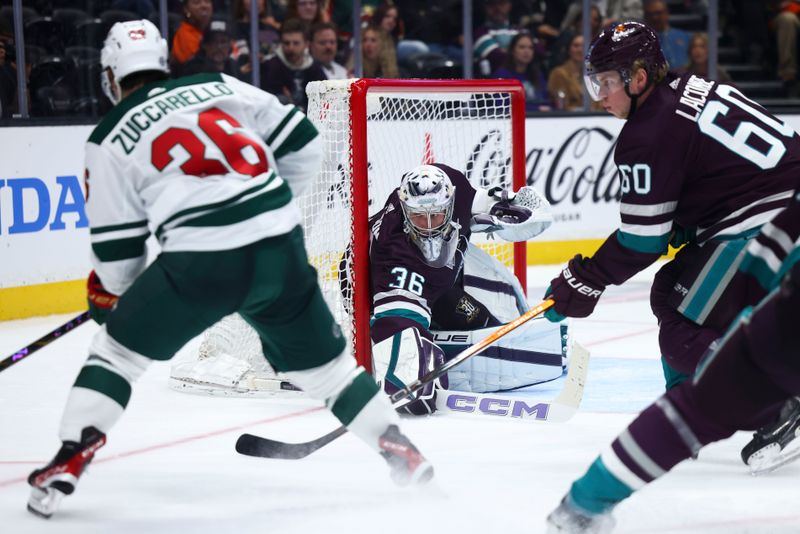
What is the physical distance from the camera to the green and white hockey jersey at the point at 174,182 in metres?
2.32

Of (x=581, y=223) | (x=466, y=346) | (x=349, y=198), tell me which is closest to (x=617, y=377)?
(x=466, y=346)

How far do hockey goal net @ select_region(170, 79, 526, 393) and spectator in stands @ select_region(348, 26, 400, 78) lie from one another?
7.52 ft

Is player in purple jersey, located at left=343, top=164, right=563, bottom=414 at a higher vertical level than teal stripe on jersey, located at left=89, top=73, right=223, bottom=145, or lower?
lower

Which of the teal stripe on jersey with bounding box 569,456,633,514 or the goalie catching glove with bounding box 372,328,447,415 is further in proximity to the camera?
the goalie catching glove with bounding box 372,328,447,415

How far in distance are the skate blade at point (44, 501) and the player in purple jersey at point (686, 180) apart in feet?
3.95

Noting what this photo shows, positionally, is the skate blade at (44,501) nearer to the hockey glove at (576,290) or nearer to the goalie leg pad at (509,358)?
the hockey glove at (576,290)

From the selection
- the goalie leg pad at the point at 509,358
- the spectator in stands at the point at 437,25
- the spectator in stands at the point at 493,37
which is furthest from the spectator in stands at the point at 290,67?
the goalie leg pad at the point at 509,358

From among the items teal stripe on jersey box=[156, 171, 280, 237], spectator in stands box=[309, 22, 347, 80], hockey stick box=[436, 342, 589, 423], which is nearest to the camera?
teal stripe on jersey box=[156, 171, 280, 237]

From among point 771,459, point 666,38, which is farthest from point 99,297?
point 666,38

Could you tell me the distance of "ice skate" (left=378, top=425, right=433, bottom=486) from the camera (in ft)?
8.20

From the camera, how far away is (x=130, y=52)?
2402 millimetres

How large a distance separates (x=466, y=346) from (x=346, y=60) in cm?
331

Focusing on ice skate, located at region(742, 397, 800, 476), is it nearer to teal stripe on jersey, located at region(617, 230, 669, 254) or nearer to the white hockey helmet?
teal stripe on jersey, located at region(617, 230, 669, 254)

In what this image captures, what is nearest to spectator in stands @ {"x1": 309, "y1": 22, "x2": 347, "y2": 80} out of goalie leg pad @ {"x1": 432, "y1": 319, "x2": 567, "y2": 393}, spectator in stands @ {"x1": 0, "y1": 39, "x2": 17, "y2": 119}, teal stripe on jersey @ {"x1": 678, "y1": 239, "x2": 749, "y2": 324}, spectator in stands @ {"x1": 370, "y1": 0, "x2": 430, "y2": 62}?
spectator in stands @ {"x1": 370, "y1": 0, "x2": 430, "y2": 62}
